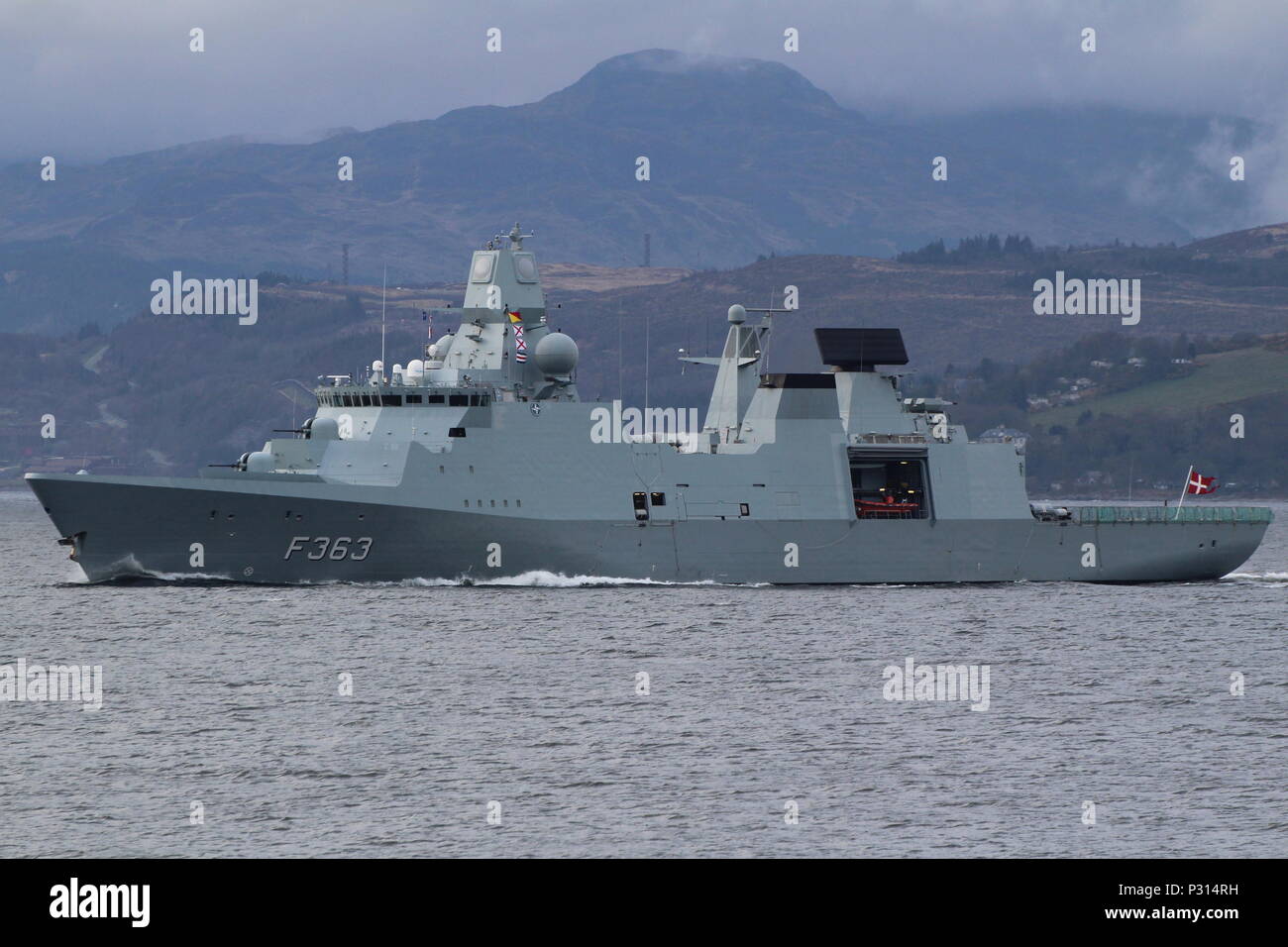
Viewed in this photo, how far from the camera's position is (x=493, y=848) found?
16.8 m

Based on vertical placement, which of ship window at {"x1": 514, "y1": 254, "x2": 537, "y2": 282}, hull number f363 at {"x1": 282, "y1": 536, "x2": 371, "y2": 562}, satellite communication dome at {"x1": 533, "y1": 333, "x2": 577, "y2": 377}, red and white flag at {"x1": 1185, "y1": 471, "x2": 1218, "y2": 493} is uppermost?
ship window at {"x1": 514, "y1": 254, "x2": 537, "y2": 282}

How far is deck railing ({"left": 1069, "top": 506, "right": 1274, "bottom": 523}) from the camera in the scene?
43125 millimetres

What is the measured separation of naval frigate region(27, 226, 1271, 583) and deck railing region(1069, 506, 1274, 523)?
0.38 feet

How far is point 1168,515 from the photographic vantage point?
→ 4453cm

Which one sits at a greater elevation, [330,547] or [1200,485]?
[1200,485]

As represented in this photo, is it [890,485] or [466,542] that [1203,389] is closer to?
[890,485]

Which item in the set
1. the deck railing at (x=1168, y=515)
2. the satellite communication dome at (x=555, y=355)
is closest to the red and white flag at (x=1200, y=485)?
the deck railing at (x=1168, y=515)

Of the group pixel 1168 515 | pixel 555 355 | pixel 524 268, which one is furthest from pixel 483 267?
pixel 1168 515

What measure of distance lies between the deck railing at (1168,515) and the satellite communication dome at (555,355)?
13458mm

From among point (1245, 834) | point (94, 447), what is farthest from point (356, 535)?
point (94, 447)

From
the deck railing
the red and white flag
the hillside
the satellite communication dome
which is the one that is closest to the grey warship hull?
the deck railing

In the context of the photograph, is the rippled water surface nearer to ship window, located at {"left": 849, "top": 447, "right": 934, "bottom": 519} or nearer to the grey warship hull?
the grey warship hull

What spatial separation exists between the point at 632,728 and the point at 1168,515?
25.5 m

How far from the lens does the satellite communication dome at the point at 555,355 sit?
38594mm
